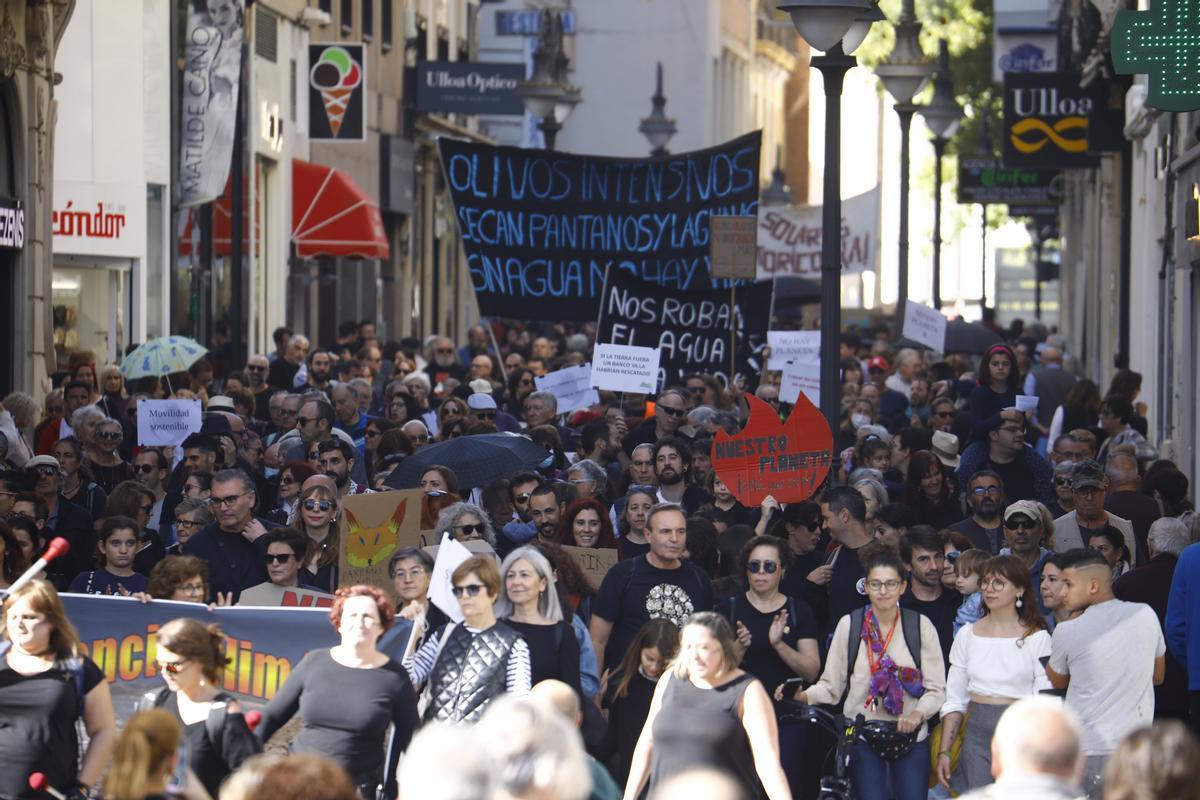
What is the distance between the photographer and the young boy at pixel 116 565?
417 inches

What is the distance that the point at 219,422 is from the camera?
15.3m

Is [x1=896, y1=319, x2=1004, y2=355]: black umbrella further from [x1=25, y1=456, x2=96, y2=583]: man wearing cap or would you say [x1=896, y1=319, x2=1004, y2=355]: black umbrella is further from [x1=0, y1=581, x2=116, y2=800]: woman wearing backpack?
[x1=0, y1=581, x2=116, y2=800]: woman wearing backpack

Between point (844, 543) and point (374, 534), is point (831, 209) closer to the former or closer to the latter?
point (844, 543)

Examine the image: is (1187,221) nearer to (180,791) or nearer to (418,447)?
(418,447)

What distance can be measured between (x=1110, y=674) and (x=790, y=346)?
10.6 metres

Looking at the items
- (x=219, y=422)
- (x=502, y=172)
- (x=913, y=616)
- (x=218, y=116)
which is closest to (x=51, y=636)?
(x=913, y=616)

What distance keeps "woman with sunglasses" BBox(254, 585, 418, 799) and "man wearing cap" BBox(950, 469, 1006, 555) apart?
436 cm

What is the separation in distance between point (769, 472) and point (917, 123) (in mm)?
62036

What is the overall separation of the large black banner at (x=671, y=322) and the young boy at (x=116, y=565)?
848 centimetres

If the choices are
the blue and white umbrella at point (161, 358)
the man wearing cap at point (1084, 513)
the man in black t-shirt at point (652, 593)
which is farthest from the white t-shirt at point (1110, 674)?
the blue and white umbrella at point (161, 358)

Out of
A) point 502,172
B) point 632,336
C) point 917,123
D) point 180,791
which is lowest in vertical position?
point 180,791

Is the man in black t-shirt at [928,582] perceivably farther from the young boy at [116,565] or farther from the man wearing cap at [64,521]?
the man wearing cap at [64,521]

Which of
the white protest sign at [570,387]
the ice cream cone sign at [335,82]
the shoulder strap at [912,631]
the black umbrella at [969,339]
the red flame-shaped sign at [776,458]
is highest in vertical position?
the ice cream cone sign at [335,82]

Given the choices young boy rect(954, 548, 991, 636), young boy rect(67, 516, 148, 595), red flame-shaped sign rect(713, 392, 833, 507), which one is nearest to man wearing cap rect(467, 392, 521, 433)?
red flame-shaped sign rect(713, 392, 833, 507)
